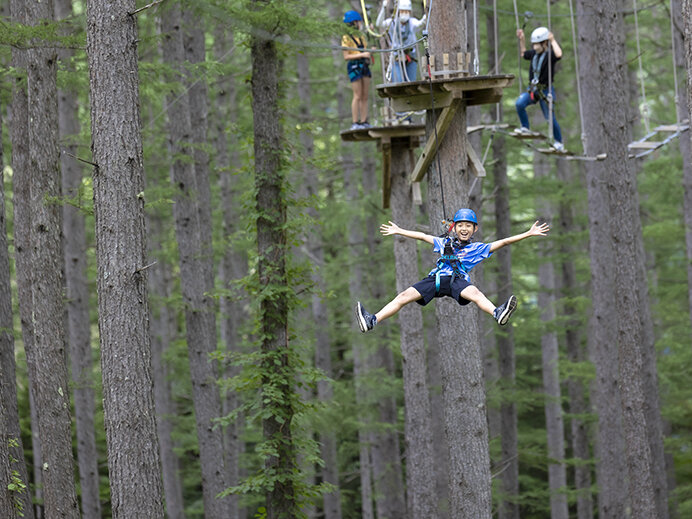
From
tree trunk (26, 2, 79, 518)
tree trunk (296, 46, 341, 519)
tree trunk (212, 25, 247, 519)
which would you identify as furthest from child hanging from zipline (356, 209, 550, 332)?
tree trunk (296, 46, 341, 519)

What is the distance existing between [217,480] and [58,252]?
5.65m

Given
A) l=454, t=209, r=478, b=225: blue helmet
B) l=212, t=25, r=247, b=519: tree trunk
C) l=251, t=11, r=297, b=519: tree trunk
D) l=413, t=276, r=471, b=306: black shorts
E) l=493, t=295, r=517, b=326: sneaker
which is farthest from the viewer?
l=212, t=25, r=247, b=519: tree trunk

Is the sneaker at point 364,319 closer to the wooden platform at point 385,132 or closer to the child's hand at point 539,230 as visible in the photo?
the child's hand at point 539,230

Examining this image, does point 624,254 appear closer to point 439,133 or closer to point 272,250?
point 439,133

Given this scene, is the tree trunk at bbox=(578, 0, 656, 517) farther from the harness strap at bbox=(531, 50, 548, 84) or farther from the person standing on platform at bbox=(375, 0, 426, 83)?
the person standing on platform at bbox=(375, 0, 426, 83)

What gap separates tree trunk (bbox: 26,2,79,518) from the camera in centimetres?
1080

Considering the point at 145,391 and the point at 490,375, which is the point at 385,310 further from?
the point at 490,375

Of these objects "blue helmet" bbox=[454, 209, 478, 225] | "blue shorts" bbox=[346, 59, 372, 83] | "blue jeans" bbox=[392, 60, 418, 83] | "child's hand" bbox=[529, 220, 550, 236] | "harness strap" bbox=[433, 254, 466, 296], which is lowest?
"harness strap" bbox=[433, 254, 466, 296]

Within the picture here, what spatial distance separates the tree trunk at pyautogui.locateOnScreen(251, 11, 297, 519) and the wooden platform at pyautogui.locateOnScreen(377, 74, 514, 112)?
7.98 ft

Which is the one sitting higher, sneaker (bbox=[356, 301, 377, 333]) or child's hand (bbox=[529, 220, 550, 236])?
child's hand (bbox=[529, 220, 550, 236])

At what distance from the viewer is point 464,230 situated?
8.54 meters

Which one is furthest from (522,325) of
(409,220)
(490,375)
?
(409,220)

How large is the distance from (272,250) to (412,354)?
308 centimetres

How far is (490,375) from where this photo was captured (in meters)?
21.1
